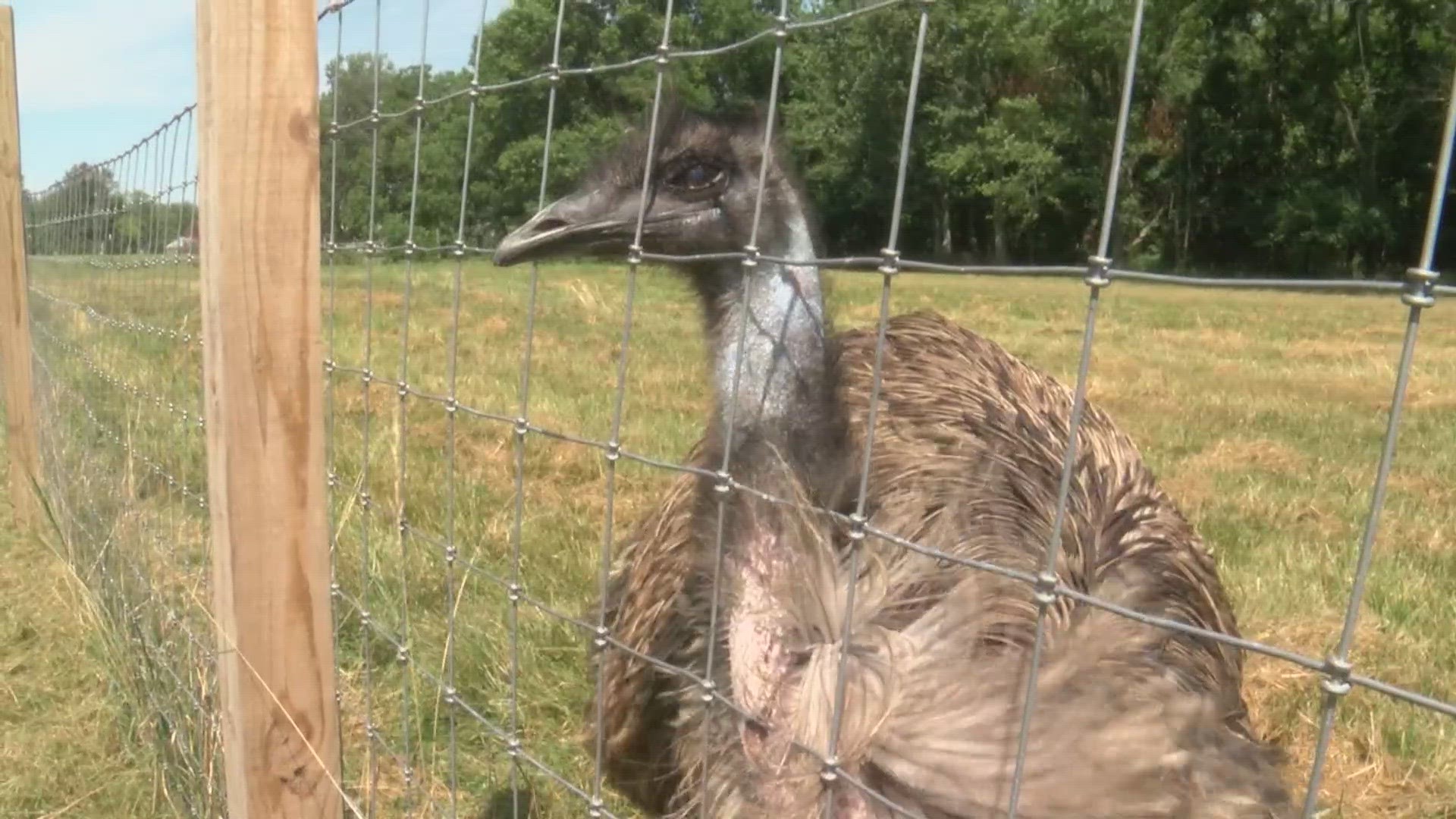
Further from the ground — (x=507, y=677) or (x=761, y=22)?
(x=761, y=22)

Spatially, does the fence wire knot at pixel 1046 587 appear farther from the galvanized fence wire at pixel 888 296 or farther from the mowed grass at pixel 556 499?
the mowed grass at pixel 556 499

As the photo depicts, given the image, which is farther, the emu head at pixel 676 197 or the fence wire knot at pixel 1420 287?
the emu head at pixel 676 197

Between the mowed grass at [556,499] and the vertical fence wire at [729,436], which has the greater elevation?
the vertical fence wire at [729,436]

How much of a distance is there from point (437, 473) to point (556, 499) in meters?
0.65

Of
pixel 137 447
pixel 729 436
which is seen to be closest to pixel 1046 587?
pixel 729 436

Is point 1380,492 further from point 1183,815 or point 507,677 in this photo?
point 507,677

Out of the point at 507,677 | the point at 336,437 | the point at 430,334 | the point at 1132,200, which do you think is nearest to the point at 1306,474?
the point at 1132,200

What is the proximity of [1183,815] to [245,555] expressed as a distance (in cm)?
143

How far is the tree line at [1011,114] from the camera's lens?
2.41 meters

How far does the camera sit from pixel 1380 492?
100cm

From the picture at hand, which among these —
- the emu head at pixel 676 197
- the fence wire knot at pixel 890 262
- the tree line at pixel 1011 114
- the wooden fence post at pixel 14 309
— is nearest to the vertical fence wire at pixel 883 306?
the fence wire knot at pixel 890 262

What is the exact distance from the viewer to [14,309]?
18.6ft

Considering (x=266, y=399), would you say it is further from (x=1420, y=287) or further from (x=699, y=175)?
(x=1420, y=287)

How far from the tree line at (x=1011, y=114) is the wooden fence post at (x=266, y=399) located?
0.35m
